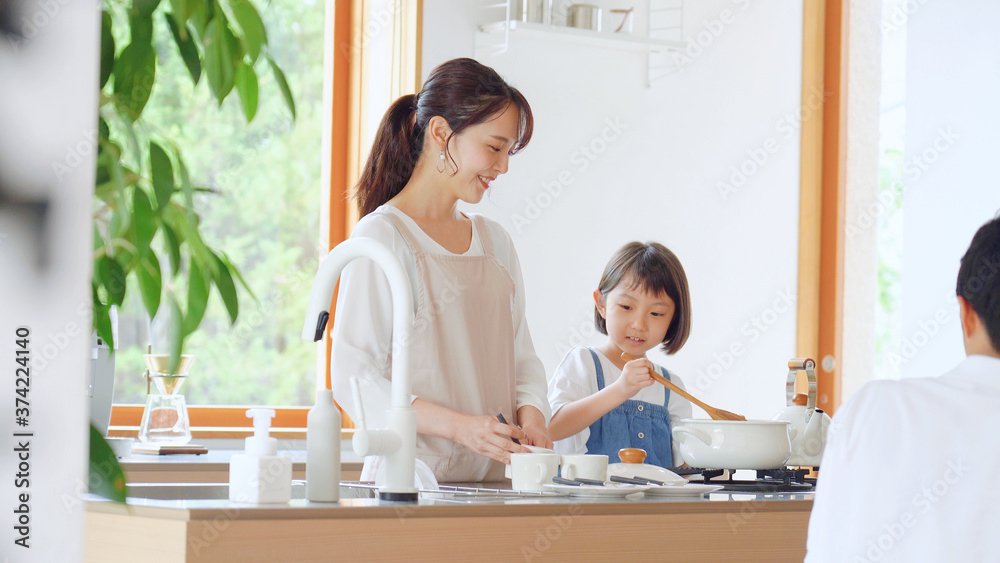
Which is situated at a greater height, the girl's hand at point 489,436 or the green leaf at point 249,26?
the green leaf at point 249,26

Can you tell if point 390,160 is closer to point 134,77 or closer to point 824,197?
point 134,77

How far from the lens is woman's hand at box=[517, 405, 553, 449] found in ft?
5.89

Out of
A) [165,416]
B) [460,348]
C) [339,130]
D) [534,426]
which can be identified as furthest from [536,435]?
[339,130]

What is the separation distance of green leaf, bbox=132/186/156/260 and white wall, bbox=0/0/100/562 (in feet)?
0.08

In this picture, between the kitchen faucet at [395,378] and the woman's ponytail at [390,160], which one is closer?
the kitchen faucet at [395,378]

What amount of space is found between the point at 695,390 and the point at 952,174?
1.20m

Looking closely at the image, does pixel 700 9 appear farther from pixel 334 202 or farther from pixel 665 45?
pixel 334 202

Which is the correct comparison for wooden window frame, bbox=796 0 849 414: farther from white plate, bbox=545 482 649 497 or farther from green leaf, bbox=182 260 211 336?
green leaf, bbox=182 260 211 336

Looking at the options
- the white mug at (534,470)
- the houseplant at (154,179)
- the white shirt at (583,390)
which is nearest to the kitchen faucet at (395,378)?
the white mug at (534,470)

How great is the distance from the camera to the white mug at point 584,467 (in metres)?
1.48

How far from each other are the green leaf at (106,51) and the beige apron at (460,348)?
45.2 inches

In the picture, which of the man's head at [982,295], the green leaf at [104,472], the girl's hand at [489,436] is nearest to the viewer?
the green leaf at [104,472]

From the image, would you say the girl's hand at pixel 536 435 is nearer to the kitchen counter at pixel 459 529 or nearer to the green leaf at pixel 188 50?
the kitchen counter at pixel 459 529

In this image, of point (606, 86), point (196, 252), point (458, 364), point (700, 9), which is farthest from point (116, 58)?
point (700, 9)
